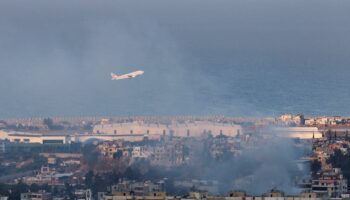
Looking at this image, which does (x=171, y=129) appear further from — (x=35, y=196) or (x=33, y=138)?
(x=35, y=196)

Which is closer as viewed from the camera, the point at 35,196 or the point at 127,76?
the point at 35,196

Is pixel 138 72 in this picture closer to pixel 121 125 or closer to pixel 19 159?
pixel 121 125

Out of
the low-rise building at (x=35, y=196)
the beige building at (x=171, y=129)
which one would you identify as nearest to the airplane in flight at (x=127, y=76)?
the beige building at (x=171, y=129)

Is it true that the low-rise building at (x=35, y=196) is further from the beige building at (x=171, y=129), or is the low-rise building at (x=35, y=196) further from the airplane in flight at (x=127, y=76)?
the airplane in flight at (x=127, y=76)

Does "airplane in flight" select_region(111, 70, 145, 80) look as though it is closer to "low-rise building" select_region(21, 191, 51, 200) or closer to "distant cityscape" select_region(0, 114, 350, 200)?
"distant cityscape" select_region(0, 114, 350, 200)

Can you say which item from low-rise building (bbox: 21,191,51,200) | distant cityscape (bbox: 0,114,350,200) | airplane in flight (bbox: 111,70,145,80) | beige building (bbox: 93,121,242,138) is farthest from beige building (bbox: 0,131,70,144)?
low-rise building (bbox: 21,191,51,200)

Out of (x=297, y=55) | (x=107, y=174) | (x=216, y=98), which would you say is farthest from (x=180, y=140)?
(x=297, y=55)

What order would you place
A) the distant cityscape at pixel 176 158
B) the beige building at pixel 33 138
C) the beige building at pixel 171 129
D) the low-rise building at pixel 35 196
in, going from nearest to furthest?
the low-rise building at pixel 35 196
the distant cityscape at pixel 176 158
the beige building at pixel 171 129
the beige building at pixel 33 138

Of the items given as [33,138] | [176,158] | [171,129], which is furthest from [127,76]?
[176,158]
